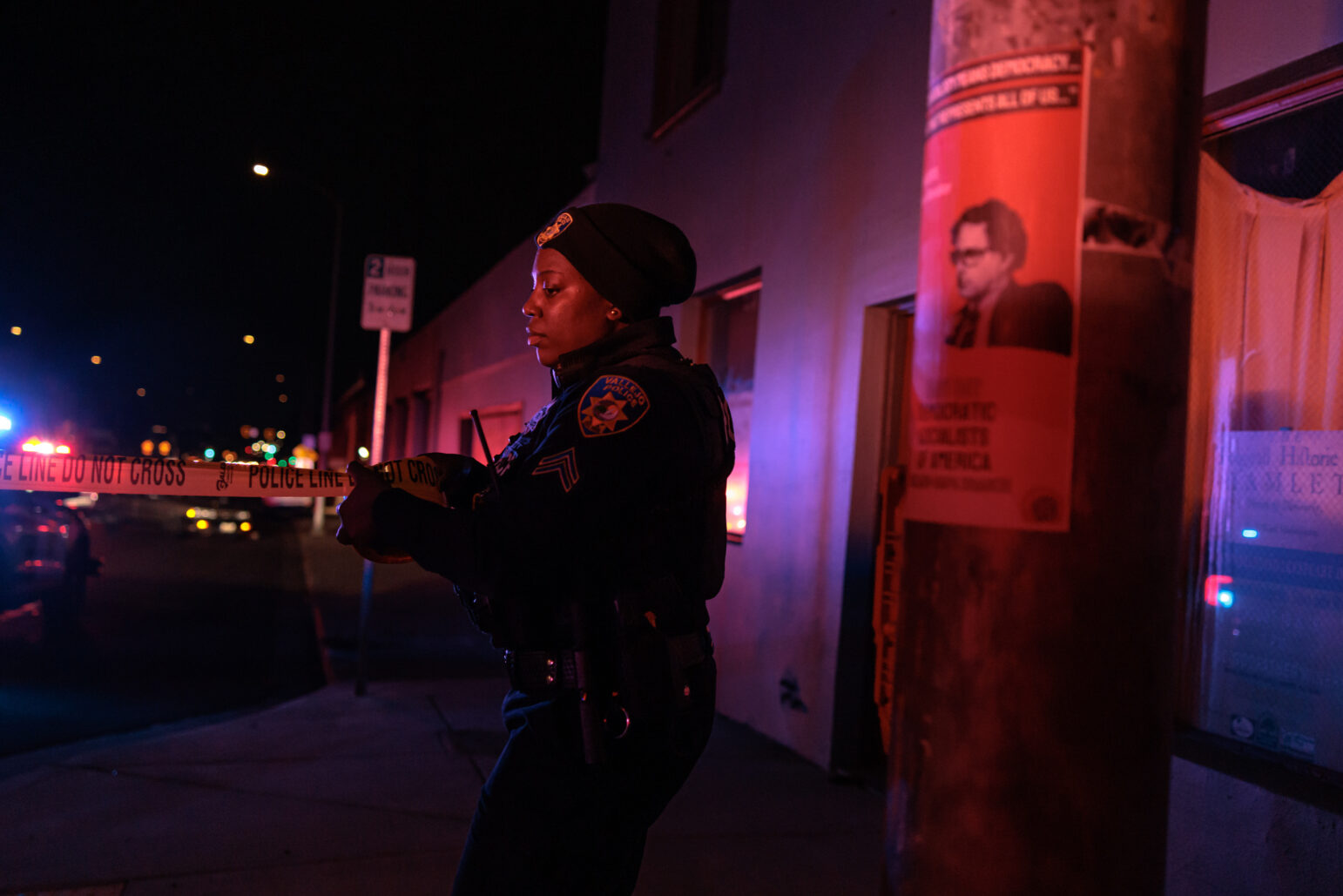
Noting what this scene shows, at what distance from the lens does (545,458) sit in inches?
70.6

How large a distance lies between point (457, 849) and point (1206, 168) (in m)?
4.00

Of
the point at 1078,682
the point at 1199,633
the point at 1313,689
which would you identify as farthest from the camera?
the point at 1199,633

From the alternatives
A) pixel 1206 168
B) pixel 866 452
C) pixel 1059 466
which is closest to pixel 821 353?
pixel 866 452

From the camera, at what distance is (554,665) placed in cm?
190

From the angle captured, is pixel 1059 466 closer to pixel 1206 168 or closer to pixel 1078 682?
pixel 1078 682

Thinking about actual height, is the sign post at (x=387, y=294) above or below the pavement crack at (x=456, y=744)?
above

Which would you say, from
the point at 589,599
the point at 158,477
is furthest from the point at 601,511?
the point at 158,477

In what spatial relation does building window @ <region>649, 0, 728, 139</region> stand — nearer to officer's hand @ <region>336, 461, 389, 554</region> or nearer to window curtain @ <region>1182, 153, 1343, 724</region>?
window curtain @ <region>1182, 153, 1343, 724</region>

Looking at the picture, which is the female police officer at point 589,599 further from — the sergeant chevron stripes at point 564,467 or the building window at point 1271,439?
the building window at point 1271,439

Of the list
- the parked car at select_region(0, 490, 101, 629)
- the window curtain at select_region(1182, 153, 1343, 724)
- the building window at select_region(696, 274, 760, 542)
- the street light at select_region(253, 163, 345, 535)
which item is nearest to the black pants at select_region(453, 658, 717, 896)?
the window curtain at select_region(1182, 153, 1343, 724)

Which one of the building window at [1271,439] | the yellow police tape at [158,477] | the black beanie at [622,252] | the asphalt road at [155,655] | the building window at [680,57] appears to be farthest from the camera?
the building window at [680,57]

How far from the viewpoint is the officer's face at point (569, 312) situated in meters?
2.17

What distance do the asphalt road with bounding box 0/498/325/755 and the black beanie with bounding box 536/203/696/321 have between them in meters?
5.07

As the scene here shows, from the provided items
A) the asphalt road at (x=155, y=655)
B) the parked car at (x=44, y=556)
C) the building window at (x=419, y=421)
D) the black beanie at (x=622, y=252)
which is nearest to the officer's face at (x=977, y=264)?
the black beanie at (x=622, y=252)
